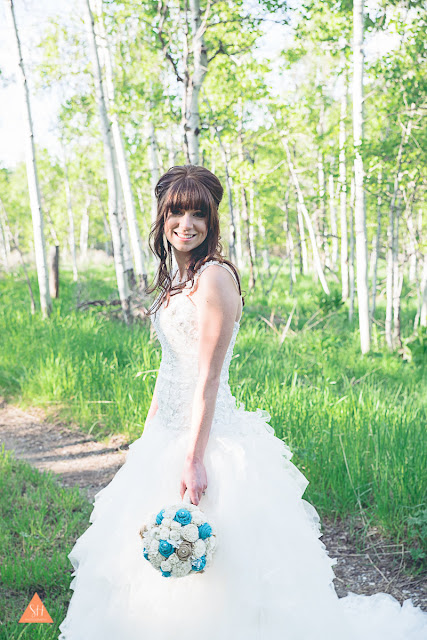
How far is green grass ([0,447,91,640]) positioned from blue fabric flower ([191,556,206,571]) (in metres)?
1.12

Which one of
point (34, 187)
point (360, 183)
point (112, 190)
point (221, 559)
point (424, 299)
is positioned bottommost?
point (424, 299)

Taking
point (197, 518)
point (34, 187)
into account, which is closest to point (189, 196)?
point (197, 518)

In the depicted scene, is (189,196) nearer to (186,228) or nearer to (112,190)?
(186,228)

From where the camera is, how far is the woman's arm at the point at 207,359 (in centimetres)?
181

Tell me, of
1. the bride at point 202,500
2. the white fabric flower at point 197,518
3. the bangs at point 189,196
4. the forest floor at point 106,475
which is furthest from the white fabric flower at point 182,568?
the forest floor at point 106,475

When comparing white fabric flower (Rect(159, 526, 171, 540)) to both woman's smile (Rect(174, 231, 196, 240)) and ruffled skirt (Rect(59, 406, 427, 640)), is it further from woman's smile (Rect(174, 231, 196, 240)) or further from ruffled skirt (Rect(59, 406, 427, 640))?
woman's smile (Rect(174, 231, 196, 240))

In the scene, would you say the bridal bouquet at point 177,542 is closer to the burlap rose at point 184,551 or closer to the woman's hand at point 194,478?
the burlap rose at point 184,551

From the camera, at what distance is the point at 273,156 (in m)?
20.4

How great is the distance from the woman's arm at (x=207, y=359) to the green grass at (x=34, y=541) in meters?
1.16

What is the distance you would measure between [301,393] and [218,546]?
2.87 m

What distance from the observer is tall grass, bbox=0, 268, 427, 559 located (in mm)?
3369

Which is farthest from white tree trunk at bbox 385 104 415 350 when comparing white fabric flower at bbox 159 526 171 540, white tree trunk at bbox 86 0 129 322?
white fabric flower at bbox 159 526 171 540

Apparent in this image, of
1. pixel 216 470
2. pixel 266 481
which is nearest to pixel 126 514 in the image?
pixel 216 470

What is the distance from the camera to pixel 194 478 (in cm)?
181
